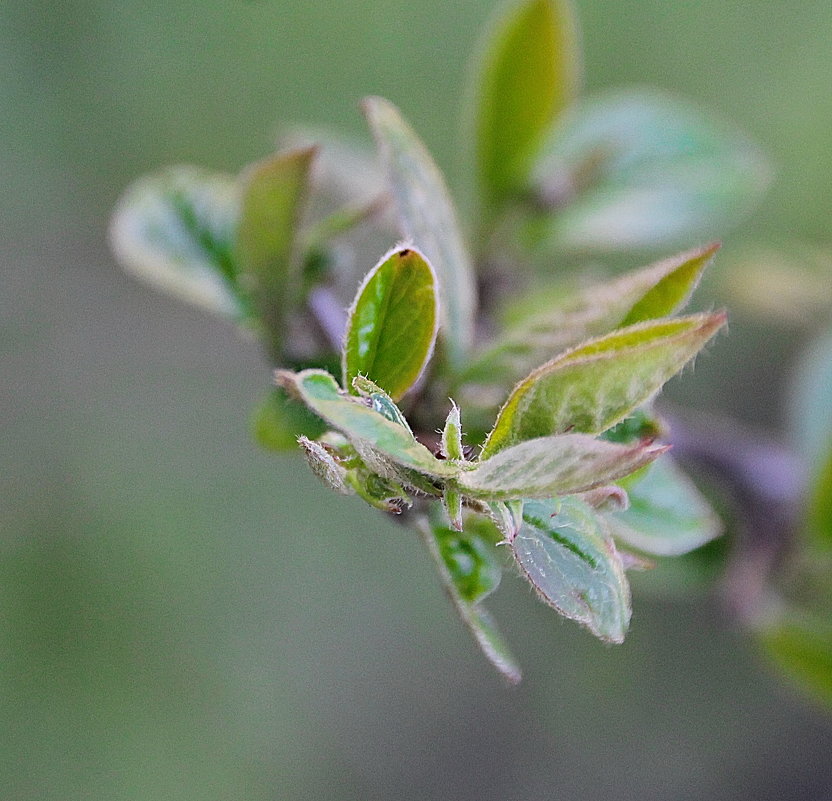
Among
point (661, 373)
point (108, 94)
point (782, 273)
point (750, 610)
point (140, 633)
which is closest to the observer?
point (661, 373)

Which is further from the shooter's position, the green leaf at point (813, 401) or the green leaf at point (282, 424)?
the green leaf at point (813, 401)

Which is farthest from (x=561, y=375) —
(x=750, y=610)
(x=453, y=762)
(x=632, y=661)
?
(x=453, y=762)

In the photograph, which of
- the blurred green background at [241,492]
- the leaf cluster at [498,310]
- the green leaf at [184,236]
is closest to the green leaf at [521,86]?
the leaf cluster at [498,310]

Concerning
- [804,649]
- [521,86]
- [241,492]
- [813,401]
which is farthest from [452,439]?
[241,492]

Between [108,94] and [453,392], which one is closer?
[453,392]

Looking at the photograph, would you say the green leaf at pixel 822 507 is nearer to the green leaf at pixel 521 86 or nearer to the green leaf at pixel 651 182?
the green leaf at pixel 651 182

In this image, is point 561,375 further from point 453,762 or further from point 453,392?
point 453,762
